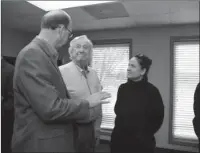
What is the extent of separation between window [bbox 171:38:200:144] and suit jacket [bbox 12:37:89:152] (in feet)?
8.58

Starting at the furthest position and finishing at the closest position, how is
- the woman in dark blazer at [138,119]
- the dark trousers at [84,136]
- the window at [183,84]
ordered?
the window at [183,84] → the woman in dark blazer at [138,119] → the dark trousers at [84,136]

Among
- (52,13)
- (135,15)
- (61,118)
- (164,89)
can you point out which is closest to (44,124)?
(61,118)

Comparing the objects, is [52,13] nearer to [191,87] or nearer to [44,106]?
[44,106]

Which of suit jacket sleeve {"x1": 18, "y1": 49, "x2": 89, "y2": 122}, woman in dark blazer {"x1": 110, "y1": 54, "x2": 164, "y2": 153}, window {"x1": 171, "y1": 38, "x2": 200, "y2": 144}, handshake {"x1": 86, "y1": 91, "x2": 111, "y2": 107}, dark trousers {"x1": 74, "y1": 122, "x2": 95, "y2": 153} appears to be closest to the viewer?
suit jacket sleeve {"x1": 18, "y1": 49, "x2": 89, "y2": 122}

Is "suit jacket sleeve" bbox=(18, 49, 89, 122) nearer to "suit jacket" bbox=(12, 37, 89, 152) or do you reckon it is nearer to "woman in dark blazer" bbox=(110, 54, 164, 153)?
"suit jacket" bbox=(12, 37, 89, 152)

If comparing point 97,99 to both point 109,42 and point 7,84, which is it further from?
point 109,42

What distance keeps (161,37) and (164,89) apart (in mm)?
829

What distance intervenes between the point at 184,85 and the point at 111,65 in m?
1.24

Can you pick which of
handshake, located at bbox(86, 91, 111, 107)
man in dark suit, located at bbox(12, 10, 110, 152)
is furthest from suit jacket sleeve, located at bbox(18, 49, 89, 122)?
handshake, located at bbox(86, 91, 111, 107)

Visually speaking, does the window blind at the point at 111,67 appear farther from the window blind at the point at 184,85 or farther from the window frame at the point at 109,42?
the window blind at the point at 184,85

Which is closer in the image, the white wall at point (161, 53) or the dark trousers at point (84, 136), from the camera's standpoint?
the dark trousers at point (84, 136)

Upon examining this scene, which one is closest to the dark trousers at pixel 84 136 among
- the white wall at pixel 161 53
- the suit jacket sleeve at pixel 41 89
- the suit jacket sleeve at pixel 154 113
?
the suit jacket sleeve at pixel 41 89

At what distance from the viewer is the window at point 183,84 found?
10.1 ft

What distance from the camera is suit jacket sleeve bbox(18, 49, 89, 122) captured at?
29.1 inches
